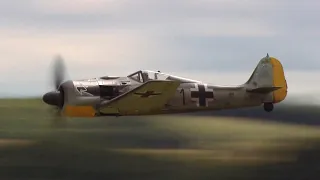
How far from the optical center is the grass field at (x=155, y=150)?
27.9 m

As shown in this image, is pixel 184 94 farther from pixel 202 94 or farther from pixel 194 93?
pixel 202 94

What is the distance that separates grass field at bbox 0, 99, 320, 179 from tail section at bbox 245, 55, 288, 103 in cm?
93

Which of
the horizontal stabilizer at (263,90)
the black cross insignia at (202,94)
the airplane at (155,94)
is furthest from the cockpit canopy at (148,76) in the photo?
the horizontal stabilizer at (263,90)

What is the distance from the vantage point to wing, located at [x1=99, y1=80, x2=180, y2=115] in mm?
27500

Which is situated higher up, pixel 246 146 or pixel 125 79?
pixel 125 79

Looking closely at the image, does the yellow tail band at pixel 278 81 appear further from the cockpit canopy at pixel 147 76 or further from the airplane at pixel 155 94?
the cockpit canopy at pixel 147 76

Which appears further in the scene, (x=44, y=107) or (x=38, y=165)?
(x=44, y=107)

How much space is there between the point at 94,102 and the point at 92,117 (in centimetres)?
51

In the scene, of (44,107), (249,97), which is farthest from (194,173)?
(44,107)

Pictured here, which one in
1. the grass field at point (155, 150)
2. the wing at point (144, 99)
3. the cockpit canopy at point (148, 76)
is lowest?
the grass field at point (155, 150)

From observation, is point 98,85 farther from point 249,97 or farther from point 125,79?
point 249,97

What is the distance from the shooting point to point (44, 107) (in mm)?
30516

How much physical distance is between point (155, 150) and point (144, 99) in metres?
1.40

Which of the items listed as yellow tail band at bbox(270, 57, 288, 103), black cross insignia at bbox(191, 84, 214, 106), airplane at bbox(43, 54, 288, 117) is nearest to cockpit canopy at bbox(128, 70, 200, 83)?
airplane at bbox(43, 54, 288, 117)
